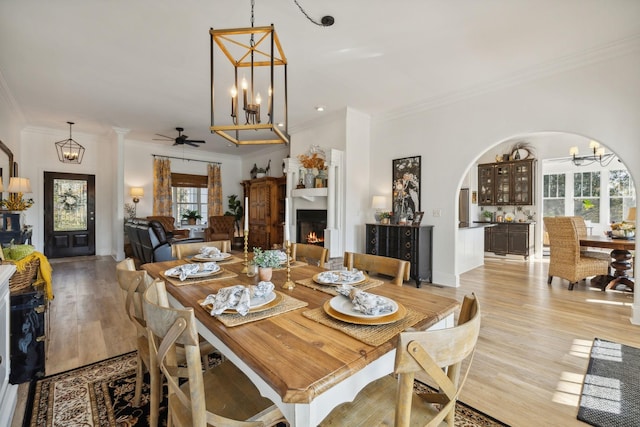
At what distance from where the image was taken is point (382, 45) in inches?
122

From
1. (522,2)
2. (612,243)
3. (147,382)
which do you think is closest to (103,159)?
(147,382)

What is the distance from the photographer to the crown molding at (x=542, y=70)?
3111mm

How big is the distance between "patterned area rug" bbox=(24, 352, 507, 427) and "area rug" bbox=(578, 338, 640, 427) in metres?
0.65

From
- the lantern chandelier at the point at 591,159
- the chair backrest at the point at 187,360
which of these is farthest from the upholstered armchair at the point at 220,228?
the lantern chandelier at the point at 591,159

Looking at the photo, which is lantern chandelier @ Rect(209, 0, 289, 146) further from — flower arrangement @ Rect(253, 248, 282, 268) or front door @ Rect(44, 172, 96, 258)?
front door @ Rect(44, 172, 96, 258)

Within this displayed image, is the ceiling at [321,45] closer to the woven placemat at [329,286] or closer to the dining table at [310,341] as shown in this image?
the woven placemat at [329,286]

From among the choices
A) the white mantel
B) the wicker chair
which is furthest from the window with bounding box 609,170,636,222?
the white mantel

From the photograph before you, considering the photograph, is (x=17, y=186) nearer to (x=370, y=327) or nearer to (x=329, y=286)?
(x=329, y=286)

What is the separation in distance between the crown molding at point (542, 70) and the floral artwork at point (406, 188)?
0.83 meters

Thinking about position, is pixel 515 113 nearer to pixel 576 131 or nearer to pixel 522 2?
pixel 576 131

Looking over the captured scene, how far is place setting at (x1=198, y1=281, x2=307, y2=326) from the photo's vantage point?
3.93ft

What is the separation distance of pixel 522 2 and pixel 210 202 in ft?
26.8

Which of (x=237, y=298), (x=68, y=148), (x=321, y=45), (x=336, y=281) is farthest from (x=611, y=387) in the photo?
(x=68, y=148)

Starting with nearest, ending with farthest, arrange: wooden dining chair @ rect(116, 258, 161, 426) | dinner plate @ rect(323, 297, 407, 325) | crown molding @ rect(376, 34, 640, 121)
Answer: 1. dinner plate @ rect(323, 297, 407, 325)
2. wooden dining chair @ rect(116, 258, 161, 426)
3. crown molding @ rect(376, 34, 640, 121)
